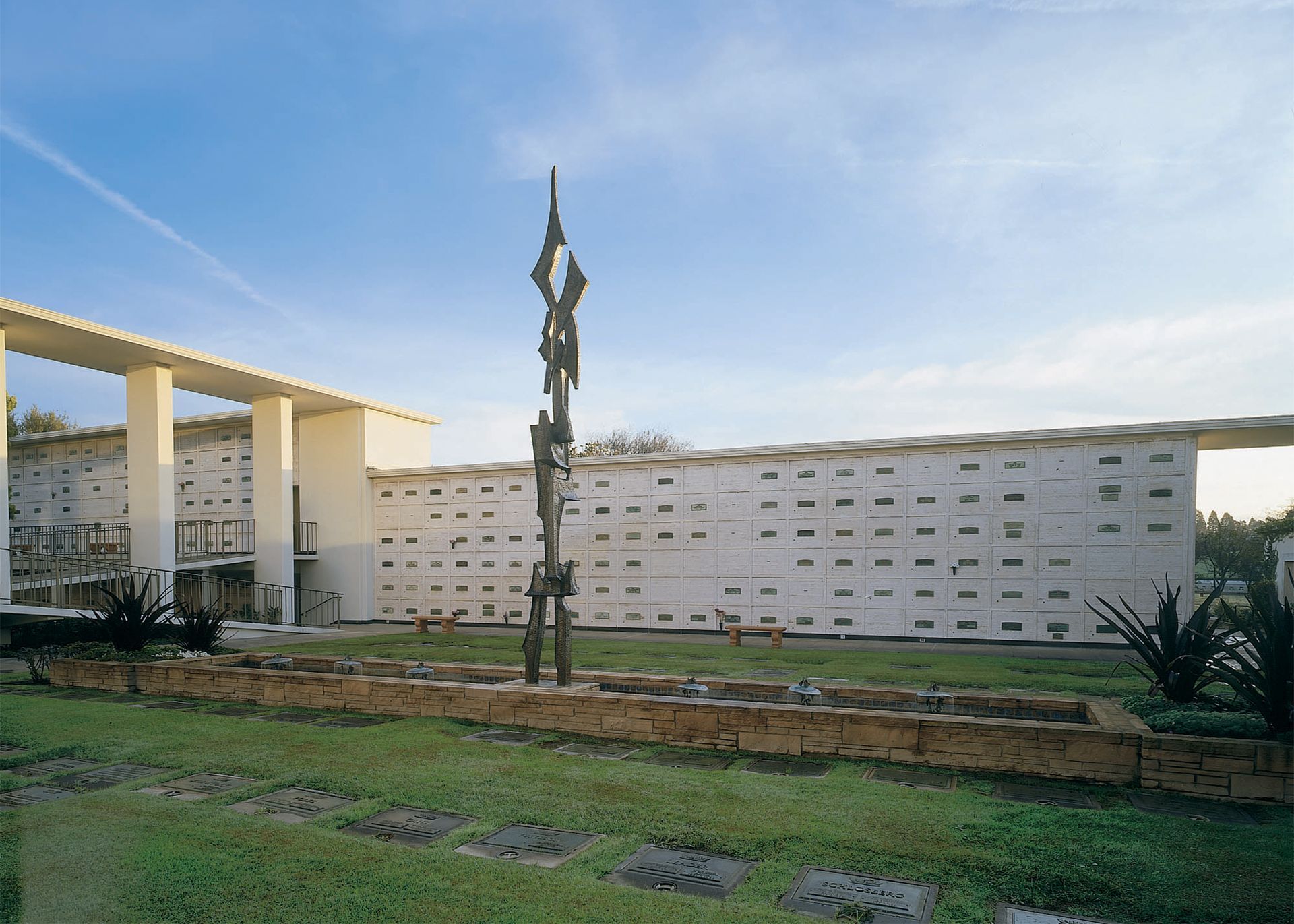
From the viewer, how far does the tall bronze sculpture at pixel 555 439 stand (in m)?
9.47

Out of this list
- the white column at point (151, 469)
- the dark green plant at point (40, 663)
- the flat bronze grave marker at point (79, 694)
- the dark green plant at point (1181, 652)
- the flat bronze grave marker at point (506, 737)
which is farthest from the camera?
the white column at point (151, 469)

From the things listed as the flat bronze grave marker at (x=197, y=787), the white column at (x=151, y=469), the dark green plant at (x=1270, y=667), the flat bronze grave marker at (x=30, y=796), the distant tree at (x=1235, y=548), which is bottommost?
→ the distant tree at (x=1235, y=548)

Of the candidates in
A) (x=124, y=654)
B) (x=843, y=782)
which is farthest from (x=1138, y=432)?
(x=124, y=654)

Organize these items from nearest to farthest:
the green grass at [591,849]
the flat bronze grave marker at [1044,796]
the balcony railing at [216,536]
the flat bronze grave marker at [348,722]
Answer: the green grass at [591,849], the flat bronze grave marker at [1044,796], the flat bronze grave marker at [348,722], the balcony railing at [216,536]

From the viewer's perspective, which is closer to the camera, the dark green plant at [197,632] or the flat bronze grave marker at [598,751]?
the flat bronze grave marker at [598,751]

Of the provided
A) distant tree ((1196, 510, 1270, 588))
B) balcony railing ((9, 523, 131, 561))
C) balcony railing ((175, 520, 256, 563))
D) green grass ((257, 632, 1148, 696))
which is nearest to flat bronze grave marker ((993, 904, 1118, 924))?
green grass ((257, 632, 1148, 696))

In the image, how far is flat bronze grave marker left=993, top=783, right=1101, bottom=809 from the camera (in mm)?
5664

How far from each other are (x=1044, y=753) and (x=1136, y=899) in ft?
7.78

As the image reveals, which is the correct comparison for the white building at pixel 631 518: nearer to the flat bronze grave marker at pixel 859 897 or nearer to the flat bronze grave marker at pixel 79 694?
the flat bronze grave marker at pixel 79 694

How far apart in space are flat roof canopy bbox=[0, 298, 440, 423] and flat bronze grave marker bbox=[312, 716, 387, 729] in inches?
502

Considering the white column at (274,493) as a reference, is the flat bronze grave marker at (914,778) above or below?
below

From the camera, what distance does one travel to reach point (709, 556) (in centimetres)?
2052

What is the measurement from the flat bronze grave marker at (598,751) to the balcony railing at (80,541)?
17454 millimetres

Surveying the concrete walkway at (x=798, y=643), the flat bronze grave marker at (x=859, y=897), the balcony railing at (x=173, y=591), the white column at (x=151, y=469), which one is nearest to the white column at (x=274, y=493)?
the balcony railing at (x=173, y=591)
